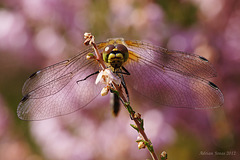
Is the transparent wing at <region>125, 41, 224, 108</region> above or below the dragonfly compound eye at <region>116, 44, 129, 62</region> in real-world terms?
below

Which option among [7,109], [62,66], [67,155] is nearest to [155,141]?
[67,155]

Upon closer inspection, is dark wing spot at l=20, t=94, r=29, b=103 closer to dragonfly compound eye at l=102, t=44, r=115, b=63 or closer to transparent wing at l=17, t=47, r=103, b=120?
transparent wing at l=17, t=47, r=103, b=120

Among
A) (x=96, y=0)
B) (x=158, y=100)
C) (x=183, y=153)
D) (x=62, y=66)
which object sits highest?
(x=96, y=0)

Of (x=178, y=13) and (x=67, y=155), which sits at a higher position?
(x=178, y=13)

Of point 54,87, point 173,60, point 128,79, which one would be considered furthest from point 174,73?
point 54,87

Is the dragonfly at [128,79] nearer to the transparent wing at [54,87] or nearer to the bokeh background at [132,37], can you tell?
→ the transparent wing at [54,87]

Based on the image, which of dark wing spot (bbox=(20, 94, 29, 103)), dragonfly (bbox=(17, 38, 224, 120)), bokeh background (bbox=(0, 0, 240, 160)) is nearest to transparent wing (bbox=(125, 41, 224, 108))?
dragonfly (bbox=(17, 38, 224, 120))

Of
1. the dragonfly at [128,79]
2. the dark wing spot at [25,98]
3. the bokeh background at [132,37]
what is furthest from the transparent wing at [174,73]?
the bokeh background at [132,37]

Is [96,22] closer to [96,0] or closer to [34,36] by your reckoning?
[96,0]
